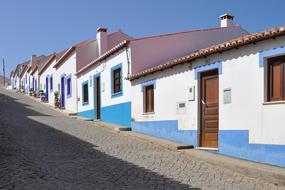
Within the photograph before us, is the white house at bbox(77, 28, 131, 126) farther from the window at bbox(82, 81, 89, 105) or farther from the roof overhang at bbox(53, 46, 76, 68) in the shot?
the roof overhang at bbox(53, 46, 76, 68)

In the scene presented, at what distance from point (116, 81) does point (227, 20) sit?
20.2ft

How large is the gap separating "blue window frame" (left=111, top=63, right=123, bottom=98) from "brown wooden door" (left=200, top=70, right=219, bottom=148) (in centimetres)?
685

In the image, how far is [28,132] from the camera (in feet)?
48.9

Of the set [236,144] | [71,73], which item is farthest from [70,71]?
[236,144]

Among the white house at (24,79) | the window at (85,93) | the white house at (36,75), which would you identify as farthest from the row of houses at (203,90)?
the white house at (24,79)

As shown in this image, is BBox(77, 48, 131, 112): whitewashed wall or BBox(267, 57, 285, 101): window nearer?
BBox(267, 57, 285, 101): window

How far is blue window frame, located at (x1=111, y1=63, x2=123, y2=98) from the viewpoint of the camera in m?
18.6

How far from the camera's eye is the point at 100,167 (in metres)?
9.30

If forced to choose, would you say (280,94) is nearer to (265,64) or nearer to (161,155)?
(265,64)

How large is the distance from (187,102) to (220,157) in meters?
2.71

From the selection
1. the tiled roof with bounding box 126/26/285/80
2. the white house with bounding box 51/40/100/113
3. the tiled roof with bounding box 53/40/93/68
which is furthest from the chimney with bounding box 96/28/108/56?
the tiled roof with bounding box 126/26/285/80

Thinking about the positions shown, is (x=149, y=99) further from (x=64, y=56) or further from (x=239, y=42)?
(x=64, y=56)

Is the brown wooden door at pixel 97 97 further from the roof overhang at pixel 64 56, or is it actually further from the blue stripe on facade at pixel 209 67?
the blue stripe on facade at pixel 209 67

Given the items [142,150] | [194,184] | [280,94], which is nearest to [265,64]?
[280,94]
